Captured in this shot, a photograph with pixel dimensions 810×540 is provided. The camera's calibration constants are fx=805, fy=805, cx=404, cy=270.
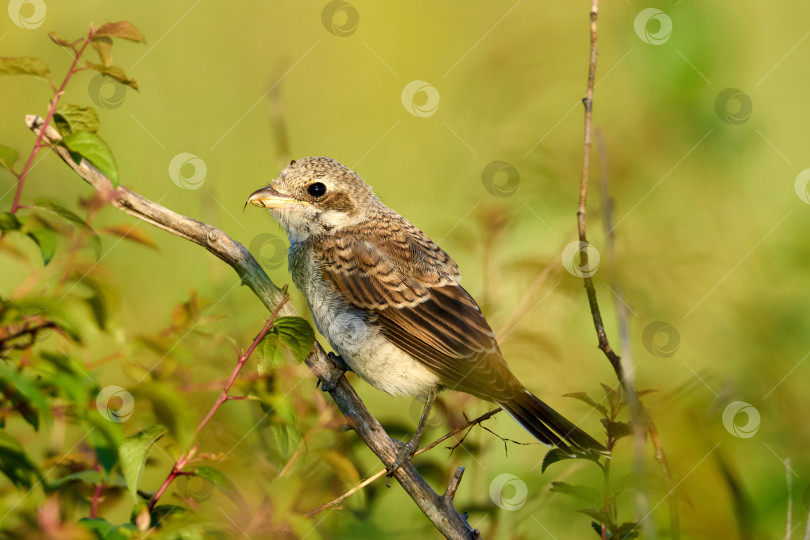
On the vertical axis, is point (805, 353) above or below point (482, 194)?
above

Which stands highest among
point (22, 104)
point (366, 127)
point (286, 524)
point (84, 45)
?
point (366, 127)

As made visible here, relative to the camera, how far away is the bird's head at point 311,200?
168 inches

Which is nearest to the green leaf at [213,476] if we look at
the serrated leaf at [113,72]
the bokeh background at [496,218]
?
the bokeh background at [496,218]

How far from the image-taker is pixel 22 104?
6.27m

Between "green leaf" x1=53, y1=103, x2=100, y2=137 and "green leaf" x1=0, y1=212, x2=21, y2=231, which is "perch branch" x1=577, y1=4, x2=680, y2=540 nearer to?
"green leaf" x1=53, y1=103, x2=100, y2=137

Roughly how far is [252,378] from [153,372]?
1.04 ft

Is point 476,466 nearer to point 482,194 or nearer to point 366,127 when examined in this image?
point 482,194

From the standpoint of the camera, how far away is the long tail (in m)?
3.43

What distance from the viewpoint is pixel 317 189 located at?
169 inches

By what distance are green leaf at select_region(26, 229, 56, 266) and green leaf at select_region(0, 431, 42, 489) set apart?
18.5 inches

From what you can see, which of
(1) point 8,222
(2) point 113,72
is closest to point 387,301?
(2) point 113,72

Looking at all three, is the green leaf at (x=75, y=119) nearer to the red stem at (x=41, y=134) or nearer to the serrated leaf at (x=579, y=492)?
the red stem at (x=41, y=134)

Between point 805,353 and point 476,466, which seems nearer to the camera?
point 476,466

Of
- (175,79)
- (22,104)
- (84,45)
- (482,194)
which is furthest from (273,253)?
(175,79)
